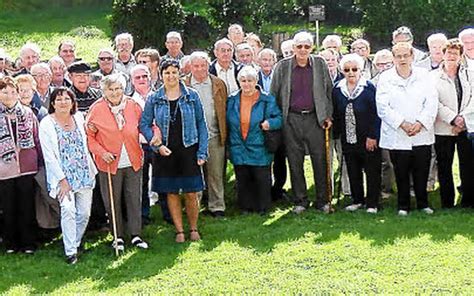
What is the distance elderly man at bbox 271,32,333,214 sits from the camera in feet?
26.0

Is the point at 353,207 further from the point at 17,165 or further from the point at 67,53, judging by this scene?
the point at 67,53

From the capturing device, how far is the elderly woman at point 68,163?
675 cm

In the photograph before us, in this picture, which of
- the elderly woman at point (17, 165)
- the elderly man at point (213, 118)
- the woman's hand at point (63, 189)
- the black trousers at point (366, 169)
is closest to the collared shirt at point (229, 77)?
the elderly man at point (213, 118)

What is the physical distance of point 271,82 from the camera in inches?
321

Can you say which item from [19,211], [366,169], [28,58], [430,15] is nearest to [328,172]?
[366,169]

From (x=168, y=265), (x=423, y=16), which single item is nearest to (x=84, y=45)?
(x=423, y=16)

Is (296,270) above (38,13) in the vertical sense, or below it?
below

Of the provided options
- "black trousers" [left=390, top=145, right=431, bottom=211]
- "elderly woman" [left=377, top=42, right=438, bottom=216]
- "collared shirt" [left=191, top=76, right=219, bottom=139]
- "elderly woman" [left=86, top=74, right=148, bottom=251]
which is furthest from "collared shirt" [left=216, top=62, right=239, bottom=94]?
"black trousers" [left=390, top=145, right=431, bottom=211]

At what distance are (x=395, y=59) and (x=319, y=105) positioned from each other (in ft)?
2.99

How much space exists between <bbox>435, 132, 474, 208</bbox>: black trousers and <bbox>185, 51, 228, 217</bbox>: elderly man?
7.47ft

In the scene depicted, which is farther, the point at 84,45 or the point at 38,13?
the point at 38,13

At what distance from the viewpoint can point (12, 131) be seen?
22.7ft

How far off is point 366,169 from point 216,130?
1.64 m

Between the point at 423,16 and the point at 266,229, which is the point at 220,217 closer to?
the point at 266,229
